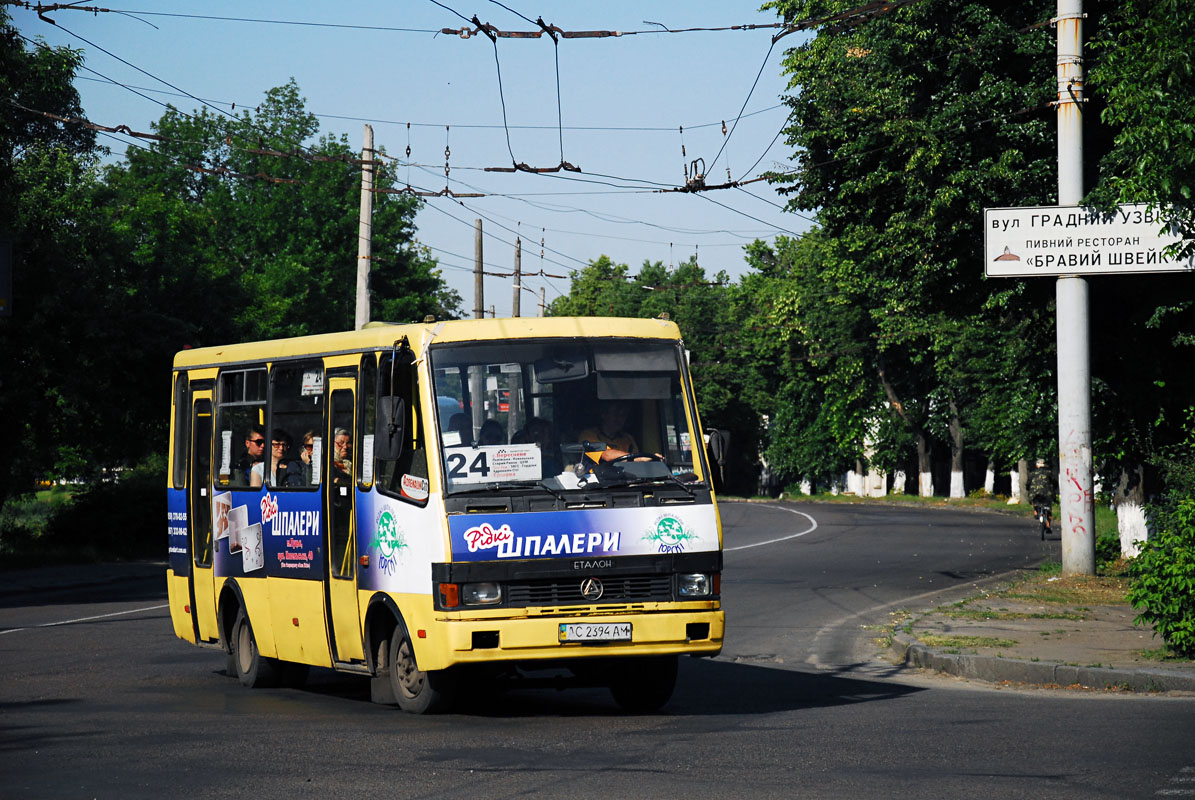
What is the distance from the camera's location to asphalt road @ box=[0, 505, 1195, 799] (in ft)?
26.0

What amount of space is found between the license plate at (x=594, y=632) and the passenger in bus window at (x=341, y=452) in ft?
7.91

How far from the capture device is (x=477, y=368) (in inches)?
435

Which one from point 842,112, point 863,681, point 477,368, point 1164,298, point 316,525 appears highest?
point 842,112

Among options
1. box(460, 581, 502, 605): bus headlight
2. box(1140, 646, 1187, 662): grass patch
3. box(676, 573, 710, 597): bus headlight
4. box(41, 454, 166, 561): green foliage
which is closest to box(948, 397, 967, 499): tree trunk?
box(41, 454, 166, 561): green foliage

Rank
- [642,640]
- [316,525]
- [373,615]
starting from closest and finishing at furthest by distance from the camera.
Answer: [642,640] → [373,615] → [316,525]

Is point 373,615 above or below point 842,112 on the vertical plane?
below

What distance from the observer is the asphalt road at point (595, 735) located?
7.93 meters

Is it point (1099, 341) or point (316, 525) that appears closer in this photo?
point (316, 525)

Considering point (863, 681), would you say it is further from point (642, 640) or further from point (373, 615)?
point (373, 615)

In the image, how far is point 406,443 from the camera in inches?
433

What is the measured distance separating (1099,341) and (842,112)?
556 cm

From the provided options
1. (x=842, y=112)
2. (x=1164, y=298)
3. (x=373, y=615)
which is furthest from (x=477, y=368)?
(x=842, y=112)

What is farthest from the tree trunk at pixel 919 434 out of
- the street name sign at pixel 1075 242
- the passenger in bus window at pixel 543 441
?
the passenger in bus window at pixel 543 441

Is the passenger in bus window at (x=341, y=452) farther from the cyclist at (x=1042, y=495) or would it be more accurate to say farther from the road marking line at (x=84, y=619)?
the cyclist at (x=1042, y=495)
